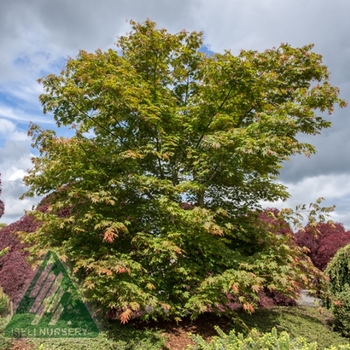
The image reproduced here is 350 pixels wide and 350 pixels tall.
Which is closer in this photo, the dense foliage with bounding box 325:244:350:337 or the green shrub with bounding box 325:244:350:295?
the dense foliage with bounding box 325:244:350:337

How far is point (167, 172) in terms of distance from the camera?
610cm

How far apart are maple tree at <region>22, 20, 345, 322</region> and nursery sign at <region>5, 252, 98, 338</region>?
0.30m

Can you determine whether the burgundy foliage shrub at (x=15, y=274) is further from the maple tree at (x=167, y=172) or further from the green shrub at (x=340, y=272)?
the green shrub at (x=340, y=272)

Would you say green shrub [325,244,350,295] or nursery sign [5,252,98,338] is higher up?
green shrub [325,244,350,295]

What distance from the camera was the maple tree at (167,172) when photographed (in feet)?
15.2

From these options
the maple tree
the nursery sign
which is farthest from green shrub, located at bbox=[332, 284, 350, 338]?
the nursery sign

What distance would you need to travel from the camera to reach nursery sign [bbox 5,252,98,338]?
4500 mm

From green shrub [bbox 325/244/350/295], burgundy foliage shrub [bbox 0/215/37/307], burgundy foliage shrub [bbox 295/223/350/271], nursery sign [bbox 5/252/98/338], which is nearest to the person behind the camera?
nursery sign [bbox 5/252/98/338]

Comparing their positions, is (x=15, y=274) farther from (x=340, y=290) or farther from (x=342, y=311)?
(x=340, y=290)

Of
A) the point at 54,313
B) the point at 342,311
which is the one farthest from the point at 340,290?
the point at 54,313

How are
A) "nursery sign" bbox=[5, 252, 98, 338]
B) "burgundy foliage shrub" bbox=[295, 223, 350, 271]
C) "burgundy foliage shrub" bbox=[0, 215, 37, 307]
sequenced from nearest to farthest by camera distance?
"nursery sign" bbox=[5, 252, 98, 338]
"burgundy foliage shrub" bbox=[0, 215, 37, 307]
"burgundy foliage shrub" bbox=[295, 223, 350, 271]

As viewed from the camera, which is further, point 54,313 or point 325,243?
point 325,243

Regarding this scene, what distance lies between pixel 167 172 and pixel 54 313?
3.24 metres

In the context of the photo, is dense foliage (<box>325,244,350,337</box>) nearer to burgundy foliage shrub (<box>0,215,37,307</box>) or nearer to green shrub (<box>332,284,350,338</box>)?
green shrub (<box>332,284,350,338</box>)
